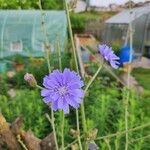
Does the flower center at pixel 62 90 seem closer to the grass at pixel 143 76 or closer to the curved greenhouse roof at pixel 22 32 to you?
the grass at pixel 143 76

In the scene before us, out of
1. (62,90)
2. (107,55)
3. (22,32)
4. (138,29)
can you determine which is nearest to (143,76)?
(22,32)

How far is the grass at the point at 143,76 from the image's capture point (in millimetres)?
16692

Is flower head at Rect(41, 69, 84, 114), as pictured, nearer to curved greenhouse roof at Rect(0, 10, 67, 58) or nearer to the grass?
the grass

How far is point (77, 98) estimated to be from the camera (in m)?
1.56

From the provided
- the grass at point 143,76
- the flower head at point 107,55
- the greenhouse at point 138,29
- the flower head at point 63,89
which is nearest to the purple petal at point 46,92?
the flower head at point 63,89

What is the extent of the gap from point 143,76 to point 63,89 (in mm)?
17571

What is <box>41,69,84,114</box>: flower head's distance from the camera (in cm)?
155

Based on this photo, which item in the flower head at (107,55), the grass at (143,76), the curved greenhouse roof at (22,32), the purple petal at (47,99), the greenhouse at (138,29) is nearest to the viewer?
the purple petal at (47,99)

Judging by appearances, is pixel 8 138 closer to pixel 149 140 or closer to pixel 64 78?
pixel 149 140

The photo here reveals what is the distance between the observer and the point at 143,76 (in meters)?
19.0

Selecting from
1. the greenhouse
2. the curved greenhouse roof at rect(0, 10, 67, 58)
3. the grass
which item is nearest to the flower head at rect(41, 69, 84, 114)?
the grass

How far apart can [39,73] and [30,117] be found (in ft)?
24.4

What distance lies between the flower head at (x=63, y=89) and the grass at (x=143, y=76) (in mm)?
14135

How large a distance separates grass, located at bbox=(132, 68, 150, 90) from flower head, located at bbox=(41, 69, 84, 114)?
46.4 feet
